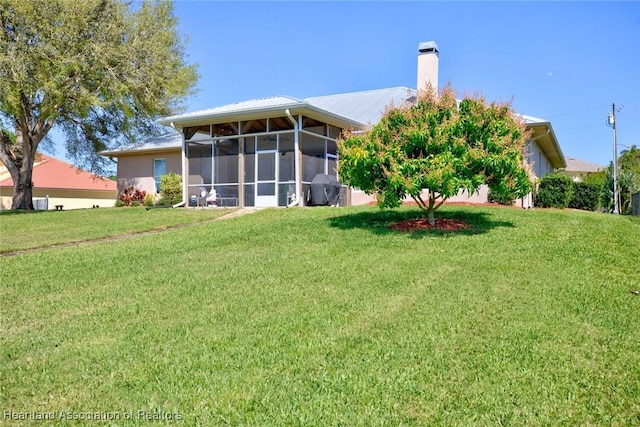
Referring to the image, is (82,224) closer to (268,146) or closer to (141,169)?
(268,146)

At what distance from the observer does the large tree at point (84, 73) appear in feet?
56.1

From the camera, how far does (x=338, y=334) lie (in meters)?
4.15

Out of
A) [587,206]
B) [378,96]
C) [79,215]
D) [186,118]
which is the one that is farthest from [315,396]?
[378,96]

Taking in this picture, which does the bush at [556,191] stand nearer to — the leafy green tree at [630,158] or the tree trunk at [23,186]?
the tree trunk at [23,186]

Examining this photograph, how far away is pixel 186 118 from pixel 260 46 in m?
3.70

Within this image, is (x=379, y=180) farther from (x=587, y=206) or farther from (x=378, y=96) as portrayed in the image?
(x=378, y=96)

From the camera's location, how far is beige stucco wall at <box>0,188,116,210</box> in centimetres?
3005

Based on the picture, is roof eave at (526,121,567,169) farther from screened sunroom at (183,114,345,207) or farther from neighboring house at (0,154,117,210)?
neighboring house at (0,154,117,210)

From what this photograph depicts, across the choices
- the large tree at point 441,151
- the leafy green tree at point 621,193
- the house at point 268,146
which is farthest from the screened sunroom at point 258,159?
the leafy green tree at point 621,193

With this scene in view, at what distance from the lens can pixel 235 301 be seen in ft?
17.1

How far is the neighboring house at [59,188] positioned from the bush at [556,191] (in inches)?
1049

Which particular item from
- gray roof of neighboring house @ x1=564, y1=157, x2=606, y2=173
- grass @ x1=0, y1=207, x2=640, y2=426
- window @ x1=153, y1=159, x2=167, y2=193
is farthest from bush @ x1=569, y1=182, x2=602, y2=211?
gray roof of neighboring house @ x1=564, y1=157, x2=606, y2=173

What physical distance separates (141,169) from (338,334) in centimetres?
2086

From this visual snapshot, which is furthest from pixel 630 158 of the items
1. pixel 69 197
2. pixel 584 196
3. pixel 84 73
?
pixel 69 197
